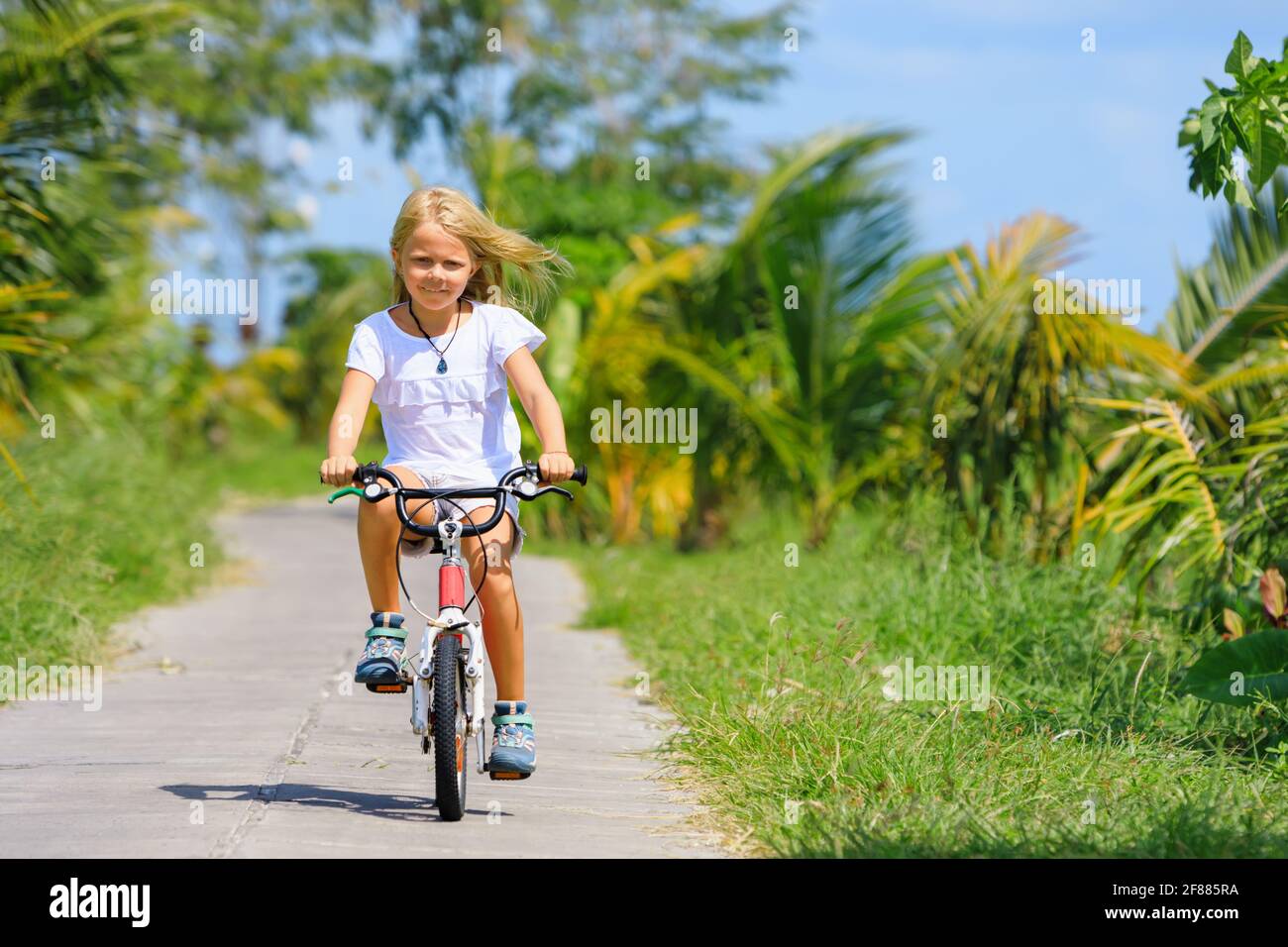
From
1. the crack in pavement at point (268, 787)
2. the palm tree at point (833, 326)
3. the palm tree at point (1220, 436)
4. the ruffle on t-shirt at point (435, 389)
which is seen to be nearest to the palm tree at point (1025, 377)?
the palm tree at point (1220, 436)

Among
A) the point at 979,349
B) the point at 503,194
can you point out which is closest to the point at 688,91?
the point at 503,194

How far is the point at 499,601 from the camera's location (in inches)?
203

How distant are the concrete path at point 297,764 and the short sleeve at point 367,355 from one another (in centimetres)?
130

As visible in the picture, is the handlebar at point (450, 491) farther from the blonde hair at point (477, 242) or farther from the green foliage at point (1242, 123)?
the green foliage at point (1242, 123)

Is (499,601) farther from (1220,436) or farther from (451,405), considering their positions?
(1220,436)

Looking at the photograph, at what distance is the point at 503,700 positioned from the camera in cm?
524

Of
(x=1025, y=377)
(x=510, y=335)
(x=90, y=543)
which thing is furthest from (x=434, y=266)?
(x=1025, y=377)

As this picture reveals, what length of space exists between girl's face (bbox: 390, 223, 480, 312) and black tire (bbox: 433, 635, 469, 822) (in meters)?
1.02

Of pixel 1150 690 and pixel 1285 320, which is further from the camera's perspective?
pixel 1285 320

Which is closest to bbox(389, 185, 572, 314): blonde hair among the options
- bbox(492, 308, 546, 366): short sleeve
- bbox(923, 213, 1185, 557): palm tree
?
bbox(492, 308, 546, 366): short sleeve

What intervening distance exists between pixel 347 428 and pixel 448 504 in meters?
0.36

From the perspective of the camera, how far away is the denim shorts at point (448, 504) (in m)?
4.96

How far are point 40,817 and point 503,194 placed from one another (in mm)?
13940
